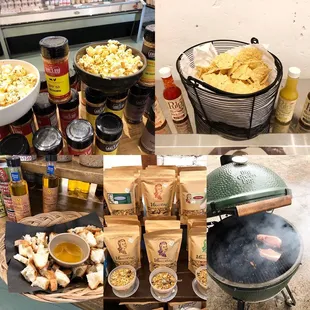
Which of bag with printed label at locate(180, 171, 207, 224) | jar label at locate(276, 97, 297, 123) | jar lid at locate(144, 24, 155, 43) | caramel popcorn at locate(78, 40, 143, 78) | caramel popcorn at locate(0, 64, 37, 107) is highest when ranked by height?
jar lid at locate(144, 24, 155, 43)

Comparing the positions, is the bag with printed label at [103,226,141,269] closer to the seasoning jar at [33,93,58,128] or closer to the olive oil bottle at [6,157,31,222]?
the olive oil bottle at [6,157,31,222]

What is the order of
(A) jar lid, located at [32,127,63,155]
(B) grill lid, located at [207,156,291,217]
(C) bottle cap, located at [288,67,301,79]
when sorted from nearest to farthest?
(B) grill lid, located at [207,156,291,217] < (A) jar lid, located at [32,127,63,155] < (C) bottle cap, located at [288,67,301,79]

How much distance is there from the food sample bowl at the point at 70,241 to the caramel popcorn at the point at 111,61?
1.40 ft

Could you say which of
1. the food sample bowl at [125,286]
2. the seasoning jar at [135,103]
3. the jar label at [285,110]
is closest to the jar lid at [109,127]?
the seasoning jar at [135,103]

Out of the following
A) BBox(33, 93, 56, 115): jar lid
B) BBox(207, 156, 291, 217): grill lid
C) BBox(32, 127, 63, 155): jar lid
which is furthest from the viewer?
BBox(33, 93, 56, 115): jar lid

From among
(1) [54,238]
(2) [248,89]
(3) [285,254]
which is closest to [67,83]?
(1) [54,238]

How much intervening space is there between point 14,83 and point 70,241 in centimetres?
44

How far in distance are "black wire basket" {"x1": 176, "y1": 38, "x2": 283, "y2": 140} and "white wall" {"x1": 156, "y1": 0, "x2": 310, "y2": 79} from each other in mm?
29

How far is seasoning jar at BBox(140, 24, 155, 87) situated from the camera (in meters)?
1.18

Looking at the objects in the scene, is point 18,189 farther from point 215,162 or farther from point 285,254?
point 285,254

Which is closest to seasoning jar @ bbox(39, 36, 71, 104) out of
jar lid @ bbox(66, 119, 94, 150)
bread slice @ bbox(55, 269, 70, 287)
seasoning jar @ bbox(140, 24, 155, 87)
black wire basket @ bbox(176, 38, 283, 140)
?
jar lid @ bbox(66, 119, 94, 150)

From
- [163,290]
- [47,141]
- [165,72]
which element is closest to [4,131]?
[47,141]

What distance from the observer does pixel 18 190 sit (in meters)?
1.10

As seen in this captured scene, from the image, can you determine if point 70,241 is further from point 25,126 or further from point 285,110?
point 285,110
